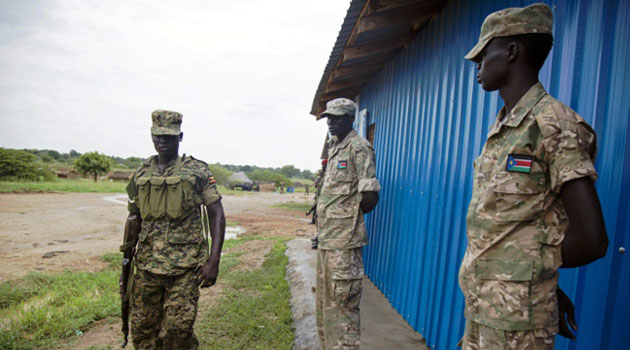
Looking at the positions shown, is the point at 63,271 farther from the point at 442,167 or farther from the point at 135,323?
the point at 442,167

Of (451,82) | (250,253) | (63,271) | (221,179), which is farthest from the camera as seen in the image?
(221,179)

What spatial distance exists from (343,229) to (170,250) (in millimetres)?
1379

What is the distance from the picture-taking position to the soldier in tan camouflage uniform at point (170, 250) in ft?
8.56

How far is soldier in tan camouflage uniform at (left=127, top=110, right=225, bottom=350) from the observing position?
8.56ft

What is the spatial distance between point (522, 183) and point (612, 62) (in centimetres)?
84

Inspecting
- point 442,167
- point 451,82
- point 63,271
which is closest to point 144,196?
point 442,167

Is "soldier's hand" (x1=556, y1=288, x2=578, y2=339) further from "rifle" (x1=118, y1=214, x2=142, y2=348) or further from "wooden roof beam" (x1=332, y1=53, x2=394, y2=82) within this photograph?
"wooden roof beam" (x1=332, y1=53, x2=394, y2=82)

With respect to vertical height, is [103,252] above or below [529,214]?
below

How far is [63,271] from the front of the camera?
5918 mm

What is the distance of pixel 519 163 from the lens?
116 centimetres

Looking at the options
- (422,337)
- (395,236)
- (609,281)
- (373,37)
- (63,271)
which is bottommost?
(63,271)

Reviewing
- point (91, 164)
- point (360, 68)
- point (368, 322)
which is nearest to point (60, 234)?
point (360, 68)

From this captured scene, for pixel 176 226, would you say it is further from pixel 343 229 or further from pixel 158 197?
pixel 343 229

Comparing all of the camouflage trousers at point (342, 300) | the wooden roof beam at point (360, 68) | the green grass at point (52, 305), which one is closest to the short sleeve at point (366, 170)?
the camouflage trousers at point (342, 300)
